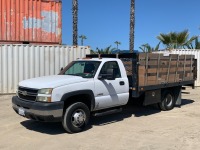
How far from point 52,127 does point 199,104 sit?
6608mm

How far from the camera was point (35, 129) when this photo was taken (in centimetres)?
779

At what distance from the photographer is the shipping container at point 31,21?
51.0ft

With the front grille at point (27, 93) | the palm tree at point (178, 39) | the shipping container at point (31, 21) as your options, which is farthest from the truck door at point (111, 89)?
the palm tree at point (178, 39)

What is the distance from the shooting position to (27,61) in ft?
46.6

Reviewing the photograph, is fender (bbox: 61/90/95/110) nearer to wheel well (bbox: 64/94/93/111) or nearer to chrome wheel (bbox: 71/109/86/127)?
wheel well (bbox: 64/94/93/111)

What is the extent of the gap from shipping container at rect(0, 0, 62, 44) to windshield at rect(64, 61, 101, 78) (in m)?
7.68

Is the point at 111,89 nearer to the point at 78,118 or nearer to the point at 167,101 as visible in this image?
the point at 78,118

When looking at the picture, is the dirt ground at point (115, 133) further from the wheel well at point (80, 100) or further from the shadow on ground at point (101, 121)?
the wheel well at point (80, 100)

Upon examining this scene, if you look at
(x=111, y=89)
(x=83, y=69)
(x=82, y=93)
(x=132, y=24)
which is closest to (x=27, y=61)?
(x=83, y=69)

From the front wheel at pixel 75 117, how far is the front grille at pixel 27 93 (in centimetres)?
85

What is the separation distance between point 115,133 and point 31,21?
407 inches

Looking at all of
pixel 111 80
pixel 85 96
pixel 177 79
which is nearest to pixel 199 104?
pixel 177 79

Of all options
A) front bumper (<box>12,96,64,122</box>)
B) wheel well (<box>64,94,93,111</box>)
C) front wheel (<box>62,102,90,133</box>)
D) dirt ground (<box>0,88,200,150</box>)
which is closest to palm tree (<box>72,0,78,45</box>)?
dirt ground (<box>0,88,200,150</box>)

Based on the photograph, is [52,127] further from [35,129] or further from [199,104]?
[199,104]
